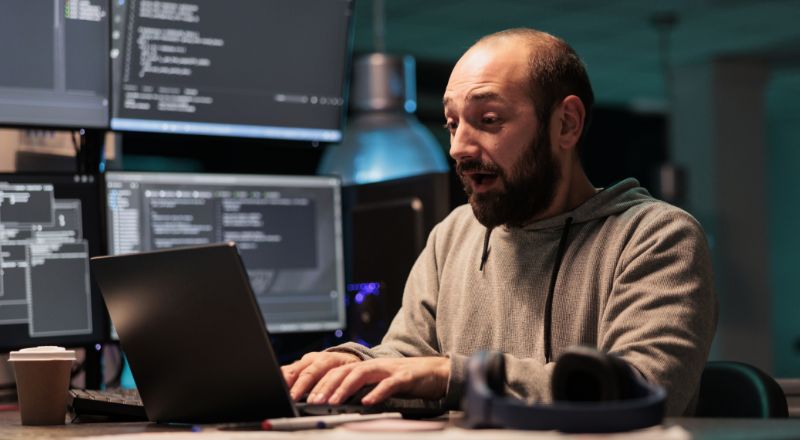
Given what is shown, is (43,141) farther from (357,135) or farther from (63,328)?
(357,135)

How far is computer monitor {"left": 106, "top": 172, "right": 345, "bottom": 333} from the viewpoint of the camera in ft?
7.23

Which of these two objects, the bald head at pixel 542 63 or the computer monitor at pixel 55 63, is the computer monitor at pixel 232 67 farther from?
the bald head at pixel 542 63

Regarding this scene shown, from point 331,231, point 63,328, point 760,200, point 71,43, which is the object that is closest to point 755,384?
point 331,231

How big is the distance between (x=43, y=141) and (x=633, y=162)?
7.80 meters

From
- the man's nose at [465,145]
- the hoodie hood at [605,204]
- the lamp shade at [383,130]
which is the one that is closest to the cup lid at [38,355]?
the man's nose at [465,145]

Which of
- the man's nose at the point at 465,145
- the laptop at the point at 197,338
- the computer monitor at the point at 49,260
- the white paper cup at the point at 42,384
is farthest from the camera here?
the computer monitor at the point at 49,260

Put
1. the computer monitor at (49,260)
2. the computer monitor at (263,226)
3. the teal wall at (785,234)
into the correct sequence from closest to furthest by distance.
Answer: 1. the computer monitor at (49,260)
2. the computer monitor at (263,226)
3. the teal wall at (785,234)

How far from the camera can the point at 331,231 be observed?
241 centimetres

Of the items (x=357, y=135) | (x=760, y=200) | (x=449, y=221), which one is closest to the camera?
(x=449, y=221)

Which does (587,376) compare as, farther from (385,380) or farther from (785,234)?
(785,234)

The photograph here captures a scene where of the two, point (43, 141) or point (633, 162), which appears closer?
point (43, 141)

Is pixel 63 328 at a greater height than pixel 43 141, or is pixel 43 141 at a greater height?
pixel 43 141

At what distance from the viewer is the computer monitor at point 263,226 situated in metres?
2.20

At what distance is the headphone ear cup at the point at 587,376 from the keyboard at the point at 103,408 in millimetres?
694
